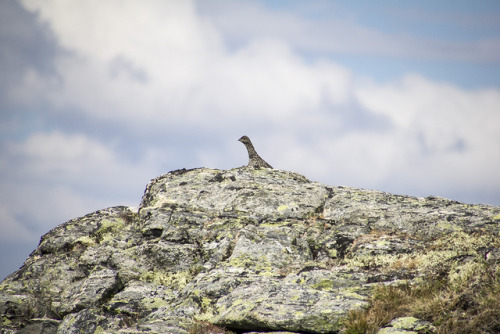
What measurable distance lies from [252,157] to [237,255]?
34.3 ft

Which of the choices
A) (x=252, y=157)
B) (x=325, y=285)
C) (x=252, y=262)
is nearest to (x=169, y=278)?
(x=252, y=262)

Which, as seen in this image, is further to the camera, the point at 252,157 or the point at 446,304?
the point at 252,157

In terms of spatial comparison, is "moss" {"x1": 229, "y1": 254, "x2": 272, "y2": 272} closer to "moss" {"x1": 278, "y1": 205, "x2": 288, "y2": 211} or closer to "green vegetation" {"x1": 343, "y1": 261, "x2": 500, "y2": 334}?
"moss" {"x1": 278, "y1": 205, "x2": 288, "y2": 211}

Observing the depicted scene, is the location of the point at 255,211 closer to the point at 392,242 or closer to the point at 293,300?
the point at 392,242

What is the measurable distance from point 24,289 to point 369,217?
13.8m

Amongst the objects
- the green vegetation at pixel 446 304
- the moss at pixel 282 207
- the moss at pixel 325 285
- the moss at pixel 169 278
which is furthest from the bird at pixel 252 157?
the green vegetation at pixel 446 304

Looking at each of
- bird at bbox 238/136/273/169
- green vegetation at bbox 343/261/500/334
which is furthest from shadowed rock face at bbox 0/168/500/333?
bird at bbox 238/136/273/169

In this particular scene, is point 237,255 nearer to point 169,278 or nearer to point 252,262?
point 252,262

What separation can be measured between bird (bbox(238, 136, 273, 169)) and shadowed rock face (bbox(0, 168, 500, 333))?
2.15 metres

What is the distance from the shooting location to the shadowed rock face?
10164 mm

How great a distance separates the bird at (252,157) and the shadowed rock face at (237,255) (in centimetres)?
215

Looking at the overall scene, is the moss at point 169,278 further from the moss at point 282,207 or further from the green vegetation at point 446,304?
the green vegetation at point 446,304

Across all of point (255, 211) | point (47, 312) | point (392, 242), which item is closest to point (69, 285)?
point (47, 312)

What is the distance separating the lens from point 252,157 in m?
23.4
